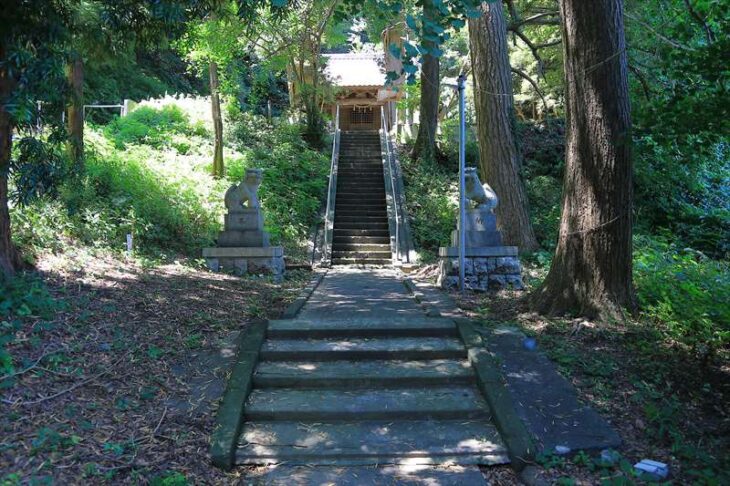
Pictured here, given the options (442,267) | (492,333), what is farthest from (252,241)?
(492,333)

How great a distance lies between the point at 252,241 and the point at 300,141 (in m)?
10.1

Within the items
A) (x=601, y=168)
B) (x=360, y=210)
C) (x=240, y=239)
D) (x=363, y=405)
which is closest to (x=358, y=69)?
(x=360, y=210)

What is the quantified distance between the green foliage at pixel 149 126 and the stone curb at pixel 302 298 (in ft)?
26.9

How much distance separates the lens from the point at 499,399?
428 cm

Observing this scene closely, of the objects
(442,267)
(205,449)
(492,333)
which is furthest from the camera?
(442,267)

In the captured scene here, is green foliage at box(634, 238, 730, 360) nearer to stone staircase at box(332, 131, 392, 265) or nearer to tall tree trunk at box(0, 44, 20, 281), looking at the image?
tall tree trunk at box(0, 44, 20, 281)

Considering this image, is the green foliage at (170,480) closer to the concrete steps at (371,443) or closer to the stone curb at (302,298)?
the concrete steps at (371,443)

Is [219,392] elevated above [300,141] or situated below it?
below

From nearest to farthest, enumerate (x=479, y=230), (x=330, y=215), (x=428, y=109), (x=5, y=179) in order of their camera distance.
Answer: (x=5, y=179)
(x=479, y=230)
(x=330, y=215)
(x=428, y=109)

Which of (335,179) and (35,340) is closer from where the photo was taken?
(35,340)

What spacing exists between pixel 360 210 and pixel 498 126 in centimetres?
498

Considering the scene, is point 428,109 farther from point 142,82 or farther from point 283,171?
point 142,82

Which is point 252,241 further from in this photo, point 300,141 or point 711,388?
point 300,141

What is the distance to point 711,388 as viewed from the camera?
14.4 feet
